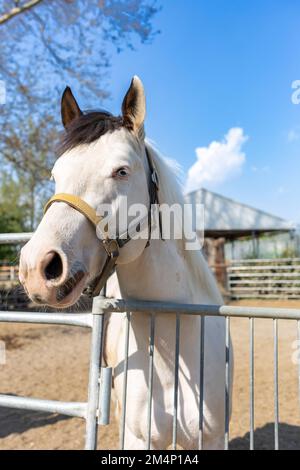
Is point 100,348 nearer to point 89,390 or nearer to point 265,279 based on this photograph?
point 89,390

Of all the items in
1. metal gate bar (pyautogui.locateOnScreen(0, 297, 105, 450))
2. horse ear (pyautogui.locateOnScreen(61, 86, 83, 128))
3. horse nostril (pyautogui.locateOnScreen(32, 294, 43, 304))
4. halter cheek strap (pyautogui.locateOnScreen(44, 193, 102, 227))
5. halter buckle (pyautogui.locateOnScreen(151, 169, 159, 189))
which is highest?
horse ear (pyautogui.locateOnScreen(61, 86, 83, 128))

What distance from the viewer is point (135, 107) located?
1.68 metres

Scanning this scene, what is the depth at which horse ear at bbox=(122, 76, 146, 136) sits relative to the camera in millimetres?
1644

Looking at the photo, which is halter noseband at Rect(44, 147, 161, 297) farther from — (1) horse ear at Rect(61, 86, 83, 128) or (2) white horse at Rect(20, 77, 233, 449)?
(1) horse ear at Rect(61, 86, 83, 128)

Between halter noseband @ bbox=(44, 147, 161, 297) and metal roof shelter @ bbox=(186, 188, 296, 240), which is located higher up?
metal roof shelter @ bbox=(186, 188, 296, 240)

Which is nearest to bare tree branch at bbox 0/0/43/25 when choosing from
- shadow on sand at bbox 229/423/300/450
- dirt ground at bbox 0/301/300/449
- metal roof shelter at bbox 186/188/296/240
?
dirt ground at bbox 0/301/300/449

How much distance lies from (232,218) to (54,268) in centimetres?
1882

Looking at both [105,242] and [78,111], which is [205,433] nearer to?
[105,242]

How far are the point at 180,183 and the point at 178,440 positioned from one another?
55.8 inches

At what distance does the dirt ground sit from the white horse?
2072mm

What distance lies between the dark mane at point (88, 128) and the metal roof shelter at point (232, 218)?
16999 millimetres

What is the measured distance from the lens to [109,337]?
7.22 feet

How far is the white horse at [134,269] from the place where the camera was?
1270mm

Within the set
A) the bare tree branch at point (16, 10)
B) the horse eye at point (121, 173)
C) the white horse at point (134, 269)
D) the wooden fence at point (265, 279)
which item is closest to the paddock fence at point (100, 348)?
the white horse at point (134, 269)
